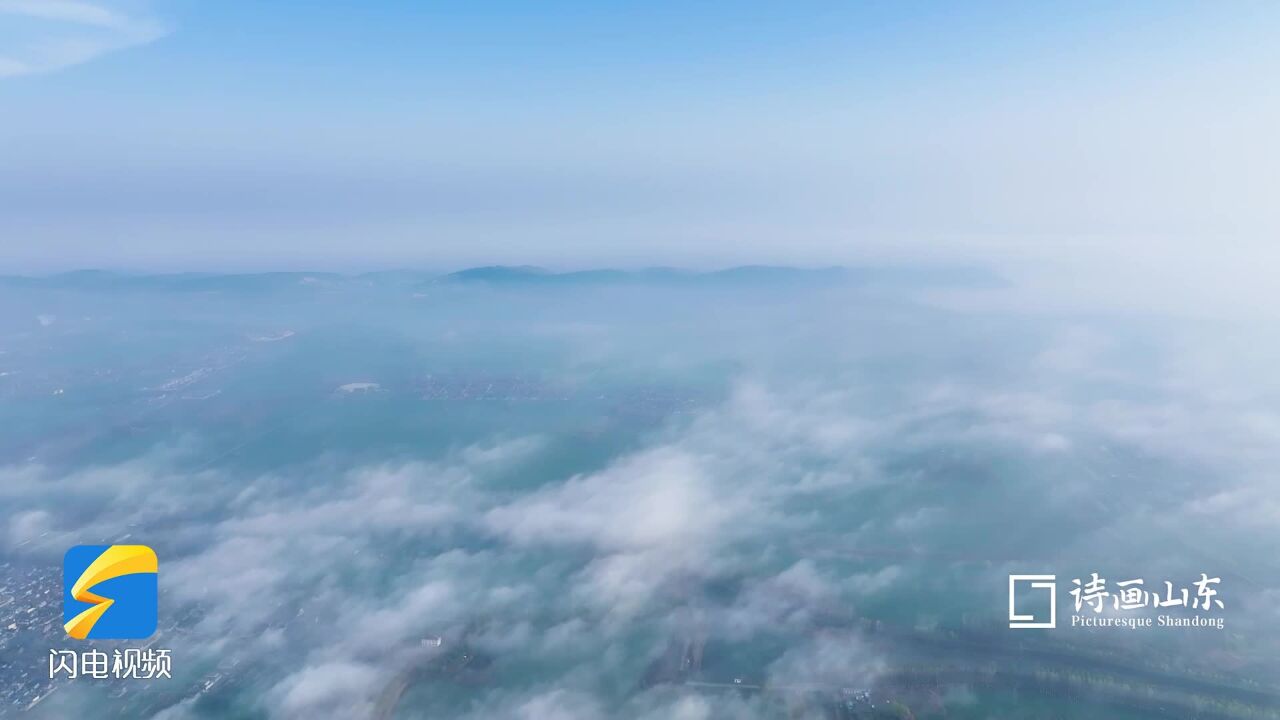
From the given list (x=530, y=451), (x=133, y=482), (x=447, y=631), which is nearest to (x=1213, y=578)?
(x=447, y=631)

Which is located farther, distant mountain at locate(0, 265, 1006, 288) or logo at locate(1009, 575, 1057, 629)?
distant mountain at locate(0, 265, 1006, 288)

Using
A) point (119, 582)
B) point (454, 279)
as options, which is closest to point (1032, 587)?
point (119, 582)

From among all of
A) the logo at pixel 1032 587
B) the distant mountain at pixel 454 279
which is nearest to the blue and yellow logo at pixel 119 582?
the logo at pixel 1032 587

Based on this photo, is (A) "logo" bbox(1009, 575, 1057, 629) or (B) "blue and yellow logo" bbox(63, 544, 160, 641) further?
(A) "logo" bbox(1009, 575, 1057, 629)

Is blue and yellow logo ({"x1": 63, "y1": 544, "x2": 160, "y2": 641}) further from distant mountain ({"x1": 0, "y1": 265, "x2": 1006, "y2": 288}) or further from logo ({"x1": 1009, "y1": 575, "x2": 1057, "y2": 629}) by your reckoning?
distant mountain ({"x1": 0, "y1": 265, "x2": 1006, "y2": 288})

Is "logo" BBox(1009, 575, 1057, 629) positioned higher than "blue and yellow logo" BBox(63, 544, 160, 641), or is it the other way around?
"blue and yellow logo" BBox(63, 544, 160, 641)

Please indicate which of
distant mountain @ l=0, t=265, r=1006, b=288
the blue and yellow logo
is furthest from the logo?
distant mountain @ l=0, t=265, r=1006, b=288

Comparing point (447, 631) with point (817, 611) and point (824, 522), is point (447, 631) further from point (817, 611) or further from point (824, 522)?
point (824, 522)

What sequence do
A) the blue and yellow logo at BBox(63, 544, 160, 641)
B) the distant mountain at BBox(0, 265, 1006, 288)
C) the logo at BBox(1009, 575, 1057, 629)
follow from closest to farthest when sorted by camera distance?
the blue and yellow logo at BBox(63, 544, 160, 641) → the logo at BBox(1009, 575, 1057, 629) → the distant mountain at BBox(0, 265, 1006, 288)

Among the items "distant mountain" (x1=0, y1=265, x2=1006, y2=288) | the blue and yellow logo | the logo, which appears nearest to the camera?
the blue and yellow logo
